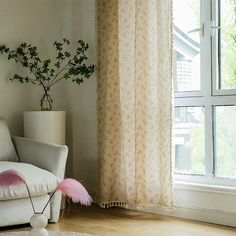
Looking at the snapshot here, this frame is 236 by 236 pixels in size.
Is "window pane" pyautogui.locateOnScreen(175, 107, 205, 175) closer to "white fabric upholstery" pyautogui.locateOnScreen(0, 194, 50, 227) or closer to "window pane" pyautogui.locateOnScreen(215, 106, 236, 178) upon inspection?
"window pane" pyautogui.locateOnScreen(215, 106, 236, 178)

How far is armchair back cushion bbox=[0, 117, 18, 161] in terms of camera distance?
3.65m

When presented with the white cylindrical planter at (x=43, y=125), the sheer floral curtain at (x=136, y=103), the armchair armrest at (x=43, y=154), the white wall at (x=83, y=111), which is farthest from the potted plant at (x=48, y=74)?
the sheer floral curtain at (x=136, y=103)

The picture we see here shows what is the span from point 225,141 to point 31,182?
1.46m

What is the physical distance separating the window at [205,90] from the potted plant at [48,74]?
A: 34.1 inches

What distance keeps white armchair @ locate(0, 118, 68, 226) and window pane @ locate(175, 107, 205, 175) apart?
0.96 metres

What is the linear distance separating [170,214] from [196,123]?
751 mm

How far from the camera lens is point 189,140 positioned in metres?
3.71

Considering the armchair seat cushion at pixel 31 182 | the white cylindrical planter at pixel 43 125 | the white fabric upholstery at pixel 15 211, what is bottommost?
the white fabric upholstery at pixel 15 211

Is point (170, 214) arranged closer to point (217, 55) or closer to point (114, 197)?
point (114, 197)

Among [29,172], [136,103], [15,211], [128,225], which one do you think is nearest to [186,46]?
Answer: [136,103]

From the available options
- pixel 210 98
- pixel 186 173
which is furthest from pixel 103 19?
pixel 186 173

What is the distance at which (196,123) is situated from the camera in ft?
12.0

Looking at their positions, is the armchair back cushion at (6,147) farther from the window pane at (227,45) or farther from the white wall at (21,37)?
the window pane at (227,45)

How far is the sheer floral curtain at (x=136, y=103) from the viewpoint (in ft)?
11.6
